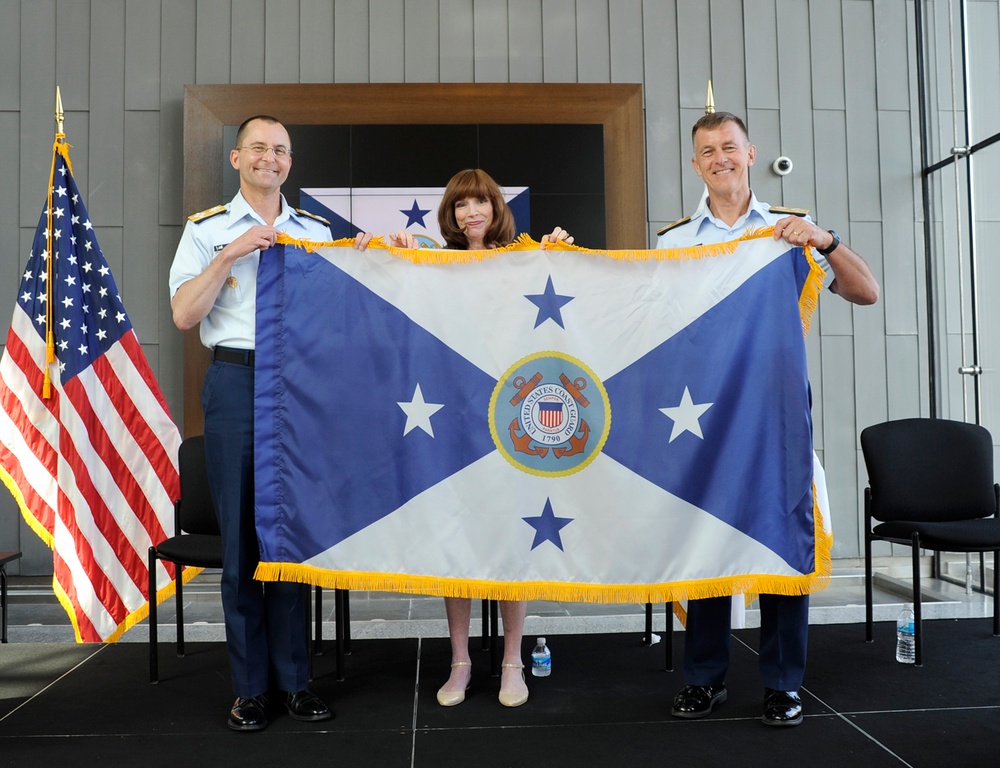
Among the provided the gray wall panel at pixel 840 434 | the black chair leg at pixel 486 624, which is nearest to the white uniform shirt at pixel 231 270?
the black chair leg at pixel 486 624

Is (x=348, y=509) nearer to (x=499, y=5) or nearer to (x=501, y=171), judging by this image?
(x=501, y=171)

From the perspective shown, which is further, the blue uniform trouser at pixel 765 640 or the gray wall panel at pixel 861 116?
the gray wall panel at pixel 861 116

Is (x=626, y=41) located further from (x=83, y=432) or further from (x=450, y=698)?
(x=450, y=698)

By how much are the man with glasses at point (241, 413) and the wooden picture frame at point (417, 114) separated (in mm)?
2335

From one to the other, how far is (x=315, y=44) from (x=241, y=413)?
3.22m

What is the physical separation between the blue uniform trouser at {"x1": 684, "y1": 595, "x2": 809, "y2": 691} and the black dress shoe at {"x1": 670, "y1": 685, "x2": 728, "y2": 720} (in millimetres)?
20

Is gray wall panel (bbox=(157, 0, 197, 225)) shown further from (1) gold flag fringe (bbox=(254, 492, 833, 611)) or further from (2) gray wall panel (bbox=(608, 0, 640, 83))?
(1) gold flag fringe (bbox=(254, 492, 833, 611))

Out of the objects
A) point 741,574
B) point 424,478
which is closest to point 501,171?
point 424,478

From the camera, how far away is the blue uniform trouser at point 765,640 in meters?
2.42

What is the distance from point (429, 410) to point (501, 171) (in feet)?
8.64

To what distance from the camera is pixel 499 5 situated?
5.05 metres

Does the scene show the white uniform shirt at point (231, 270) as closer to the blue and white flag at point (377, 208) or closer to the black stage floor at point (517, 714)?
the black stage floor at point (517, 714)

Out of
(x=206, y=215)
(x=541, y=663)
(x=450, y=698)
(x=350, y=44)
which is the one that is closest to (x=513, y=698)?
(x=450, y=698)

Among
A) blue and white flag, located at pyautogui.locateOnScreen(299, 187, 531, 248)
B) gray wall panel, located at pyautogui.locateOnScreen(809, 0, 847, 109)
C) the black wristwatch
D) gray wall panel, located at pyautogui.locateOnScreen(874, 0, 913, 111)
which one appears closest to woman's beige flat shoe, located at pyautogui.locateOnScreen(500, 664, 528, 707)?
the black wristwatch
